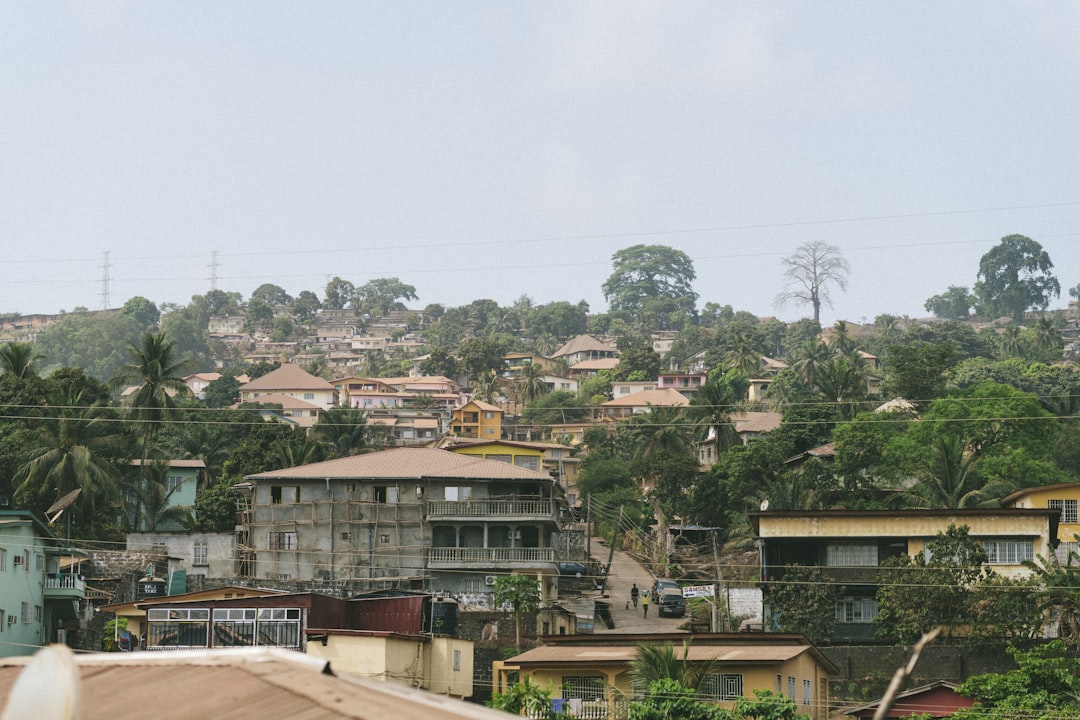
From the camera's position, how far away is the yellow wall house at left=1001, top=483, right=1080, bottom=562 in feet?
219

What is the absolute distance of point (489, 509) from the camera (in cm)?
7025

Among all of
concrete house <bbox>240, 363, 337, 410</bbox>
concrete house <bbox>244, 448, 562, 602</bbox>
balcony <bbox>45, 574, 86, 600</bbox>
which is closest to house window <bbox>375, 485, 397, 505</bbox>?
concrete house <bbox>244, 448, 562, 602</bbox>

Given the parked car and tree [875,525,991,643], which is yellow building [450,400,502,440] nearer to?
the parked car

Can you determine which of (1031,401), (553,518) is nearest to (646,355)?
(1031,401)

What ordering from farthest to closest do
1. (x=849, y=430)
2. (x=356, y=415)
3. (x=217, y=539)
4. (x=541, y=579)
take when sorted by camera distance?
(x=356, y=415), (x=849, y=430), (x=217, y=539), (x=541, y=579)

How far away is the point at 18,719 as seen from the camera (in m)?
6.16

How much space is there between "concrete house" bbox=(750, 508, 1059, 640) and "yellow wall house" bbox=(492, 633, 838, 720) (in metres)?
12.6

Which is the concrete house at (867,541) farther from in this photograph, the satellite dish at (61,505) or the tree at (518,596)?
the satellite dish at (61,505)

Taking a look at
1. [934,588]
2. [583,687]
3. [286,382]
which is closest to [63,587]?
[583,687]

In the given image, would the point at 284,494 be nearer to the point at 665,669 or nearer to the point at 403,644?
the point at 403,644

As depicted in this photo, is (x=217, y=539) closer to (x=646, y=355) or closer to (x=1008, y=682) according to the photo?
(x=1008, y=682)

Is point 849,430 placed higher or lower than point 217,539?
higher

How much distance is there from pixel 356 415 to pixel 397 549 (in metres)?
37.2

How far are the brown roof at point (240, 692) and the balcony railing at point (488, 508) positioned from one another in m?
61.7
